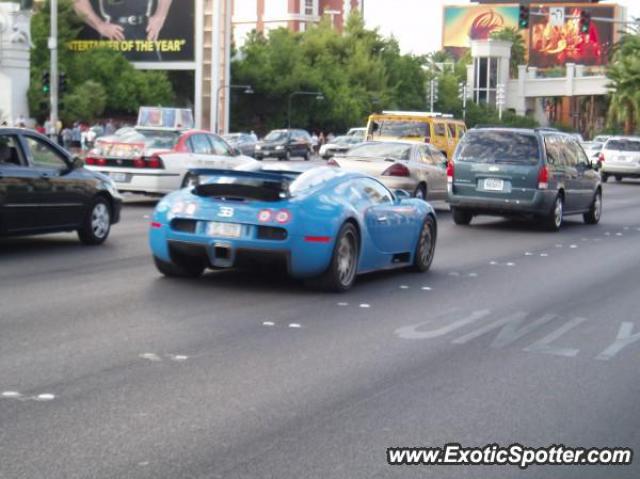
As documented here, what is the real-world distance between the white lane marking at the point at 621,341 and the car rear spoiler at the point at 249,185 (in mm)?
3496

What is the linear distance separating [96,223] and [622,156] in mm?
32203

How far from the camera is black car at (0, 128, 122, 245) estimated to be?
14148 mm

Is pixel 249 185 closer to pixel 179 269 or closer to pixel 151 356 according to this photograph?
pixel 179 269

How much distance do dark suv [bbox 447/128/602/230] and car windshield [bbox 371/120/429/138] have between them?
902 centimetres

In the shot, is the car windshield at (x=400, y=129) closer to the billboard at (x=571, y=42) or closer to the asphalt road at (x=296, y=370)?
the asphalt road at (x=296, y=370)

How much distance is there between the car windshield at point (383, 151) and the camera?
23.3 meters

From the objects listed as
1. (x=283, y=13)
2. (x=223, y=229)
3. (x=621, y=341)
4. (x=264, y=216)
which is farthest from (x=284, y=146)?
(x=283, y=13)

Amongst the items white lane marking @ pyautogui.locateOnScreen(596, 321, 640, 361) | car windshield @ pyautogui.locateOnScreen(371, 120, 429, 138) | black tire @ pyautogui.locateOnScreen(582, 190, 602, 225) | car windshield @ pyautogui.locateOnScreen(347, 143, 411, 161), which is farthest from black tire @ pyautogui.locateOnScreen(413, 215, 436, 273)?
car windshield @ pyautogui.locateOnScreen(371, 120, 429, 138)

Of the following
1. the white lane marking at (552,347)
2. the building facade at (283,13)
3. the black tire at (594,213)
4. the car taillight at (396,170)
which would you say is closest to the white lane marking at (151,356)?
the white lane marking at (552,347)

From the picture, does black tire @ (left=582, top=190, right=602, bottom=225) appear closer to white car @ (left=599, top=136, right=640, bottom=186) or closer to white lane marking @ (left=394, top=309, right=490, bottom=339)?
white lane marking @ (left=394, top=309, right=490, bottom=339)

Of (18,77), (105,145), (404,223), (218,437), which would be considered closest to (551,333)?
(404,223)

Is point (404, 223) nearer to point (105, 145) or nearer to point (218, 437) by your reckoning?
point (218, 437)

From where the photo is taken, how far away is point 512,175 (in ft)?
68.0

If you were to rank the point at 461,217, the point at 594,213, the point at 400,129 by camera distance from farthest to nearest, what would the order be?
1. the point at 400,129
2. the point at 594,213
3. the point at 461,217
